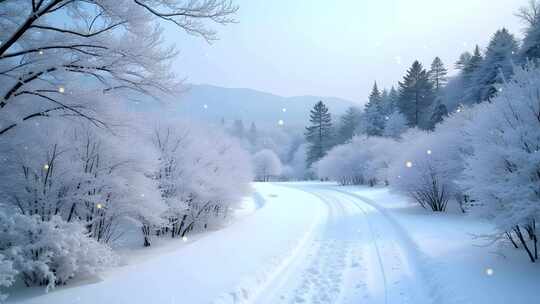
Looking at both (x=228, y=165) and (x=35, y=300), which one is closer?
(x=35, y=300)

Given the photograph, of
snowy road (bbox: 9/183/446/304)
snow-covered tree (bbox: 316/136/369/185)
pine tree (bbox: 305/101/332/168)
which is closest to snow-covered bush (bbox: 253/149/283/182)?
pine tree (bbox: 305/101/332/168)

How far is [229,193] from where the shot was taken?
749 inches

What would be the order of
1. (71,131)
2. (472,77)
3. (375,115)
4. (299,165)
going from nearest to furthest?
1. (71,131)
2. (472,77)
3. (375,115)
4. (299,165)

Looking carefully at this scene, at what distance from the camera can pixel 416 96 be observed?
2035 inches

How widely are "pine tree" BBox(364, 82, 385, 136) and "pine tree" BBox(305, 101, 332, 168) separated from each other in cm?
952

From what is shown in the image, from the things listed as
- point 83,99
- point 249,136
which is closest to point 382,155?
point 83,99

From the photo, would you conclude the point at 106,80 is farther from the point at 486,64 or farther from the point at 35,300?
the point at 486,64

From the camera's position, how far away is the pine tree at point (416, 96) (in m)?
51.4

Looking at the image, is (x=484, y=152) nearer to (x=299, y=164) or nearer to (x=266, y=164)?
(x=266, y=164)

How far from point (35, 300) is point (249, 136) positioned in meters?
127

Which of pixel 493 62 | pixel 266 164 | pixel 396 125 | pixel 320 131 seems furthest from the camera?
pixel 266 164

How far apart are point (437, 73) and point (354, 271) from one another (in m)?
61.0

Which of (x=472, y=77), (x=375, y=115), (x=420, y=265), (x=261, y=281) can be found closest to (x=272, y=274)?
(x=261, y=281)

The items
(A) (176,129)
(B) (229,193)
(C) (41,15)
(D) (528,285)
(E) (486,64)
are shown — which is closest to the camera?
(C) (41,15)
